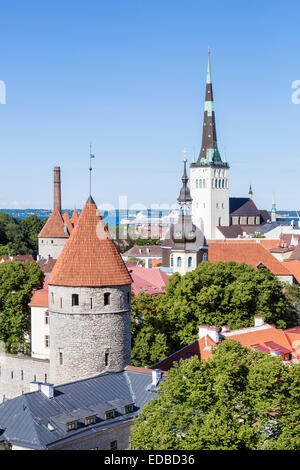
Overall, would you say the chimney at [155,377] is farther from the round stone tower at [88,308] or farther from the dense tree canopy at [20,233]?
the dense tree canopy at [20,233]

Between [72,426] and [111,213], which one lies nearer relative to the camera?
[72,426]

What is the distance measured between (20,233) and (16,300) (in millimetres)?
65349

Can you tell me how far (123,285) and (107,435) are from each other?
20.5 feet

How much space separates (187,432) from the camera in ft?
66.4

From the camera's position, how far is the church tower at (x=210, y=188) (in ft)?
369

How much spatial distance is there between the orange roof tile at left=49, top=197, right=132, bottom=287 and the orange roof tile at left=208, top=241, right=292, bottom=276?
109 ft

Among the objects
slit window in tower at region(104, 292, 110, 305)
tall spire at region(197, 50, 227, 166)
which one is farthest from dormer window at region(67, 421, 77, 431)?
tall spire at region(197, 50, 227, 166)

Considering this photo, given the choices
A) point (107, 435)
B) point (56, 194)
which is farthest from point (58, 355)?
point (56, 194)

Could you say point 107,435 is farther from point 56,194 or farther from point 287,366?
point 56,194

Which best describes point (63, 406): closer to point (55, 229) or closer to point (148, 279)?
point (148, 279)

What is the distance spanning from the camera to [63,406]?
22547mm

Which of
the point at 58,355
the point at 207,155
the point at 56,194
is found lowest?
the point at 58,355

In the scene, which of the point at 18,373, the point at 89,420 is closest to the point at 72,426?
the point at 89,420
